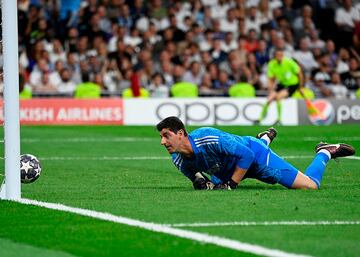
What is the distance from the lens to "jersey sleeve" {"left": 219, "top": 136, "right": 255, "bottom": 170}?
11.3 metres

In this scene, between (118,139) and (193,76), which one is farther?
(193,76)

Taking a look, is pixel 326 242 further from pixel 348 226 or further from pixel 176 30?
pixel 176 30

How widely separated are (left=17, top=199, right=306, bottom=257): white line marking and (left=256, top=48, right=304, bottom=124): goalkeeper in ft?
54.8

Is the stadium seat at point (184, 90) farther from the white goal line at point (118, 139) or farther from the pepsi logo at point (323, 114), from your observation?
the white goal line at point (118, 139)

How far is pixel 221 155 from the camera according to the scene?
11430 millimetres

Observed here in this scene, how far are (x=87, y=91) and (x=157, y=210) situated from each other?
19.3m

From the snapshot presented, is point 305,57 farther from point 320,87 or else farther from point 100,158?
point 100,158

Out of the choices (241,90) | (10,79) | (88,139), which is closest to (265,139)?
(10,79)

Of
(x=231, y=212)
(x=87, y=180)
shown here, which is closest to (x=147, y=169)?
(x=87, y=180)

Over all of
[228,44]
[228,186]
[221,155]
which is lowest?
[228,186]

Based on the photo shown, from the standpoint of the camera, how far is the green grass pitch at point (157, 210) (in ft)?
26.0

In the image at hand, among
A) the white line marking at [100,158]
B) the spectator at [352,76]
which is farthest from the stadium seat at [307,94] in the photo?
the white line marking at [100,158]

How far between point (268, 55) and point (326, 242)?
24.0 metres

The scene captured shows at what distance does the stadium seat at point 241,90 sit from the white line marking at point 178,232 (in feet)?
62.0
